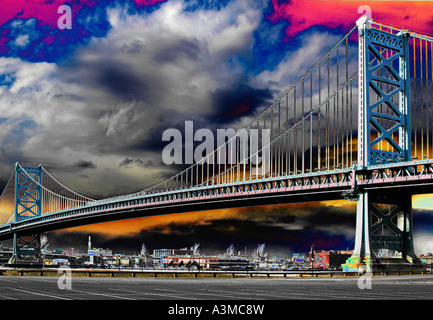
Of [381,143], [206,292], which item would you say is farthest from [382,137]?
[206,292]

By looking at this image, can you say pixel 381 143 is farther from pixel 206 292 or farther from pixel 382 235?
pixel 206 292

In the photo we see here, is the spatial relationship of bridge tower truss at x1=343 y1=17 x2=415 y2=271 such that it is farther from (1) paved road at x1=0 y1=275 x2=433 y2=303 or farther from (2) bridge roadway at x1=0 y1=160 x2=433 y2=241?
(1) paved road at x1=0 y1=275 x2=433 y2=303

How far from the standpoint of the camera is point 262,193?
8650 centimetres

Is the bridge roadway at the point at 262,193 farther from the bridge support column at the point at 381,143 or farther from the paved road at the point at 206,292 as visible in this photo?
the paved road at the point at 206,292

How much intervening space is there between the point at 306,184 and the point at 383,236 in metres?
12.7

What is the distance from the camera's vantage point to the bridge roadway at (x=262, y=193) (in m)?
70.2

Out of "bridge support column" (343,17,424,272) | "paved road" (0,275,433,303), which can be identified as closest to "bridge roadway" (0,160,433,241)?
"bridge support column" (343,17,424,272)

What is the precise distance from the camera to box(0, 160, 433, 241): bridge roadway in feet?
230

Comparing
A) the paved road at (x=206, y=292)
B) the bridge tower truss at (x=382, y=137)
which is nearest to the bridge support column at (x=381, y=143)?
the bridge tower truss at (x=382, y=137)

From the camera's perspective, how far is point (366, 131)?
73.8 meters

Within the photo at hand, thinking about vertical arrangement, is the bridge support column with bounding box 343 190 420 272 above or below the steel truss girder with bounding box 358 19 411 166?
below

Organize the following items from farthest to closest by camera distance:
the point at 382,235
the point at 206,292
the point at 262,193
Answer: the point at 262,193
the point at 382,235
the point at 206,292
